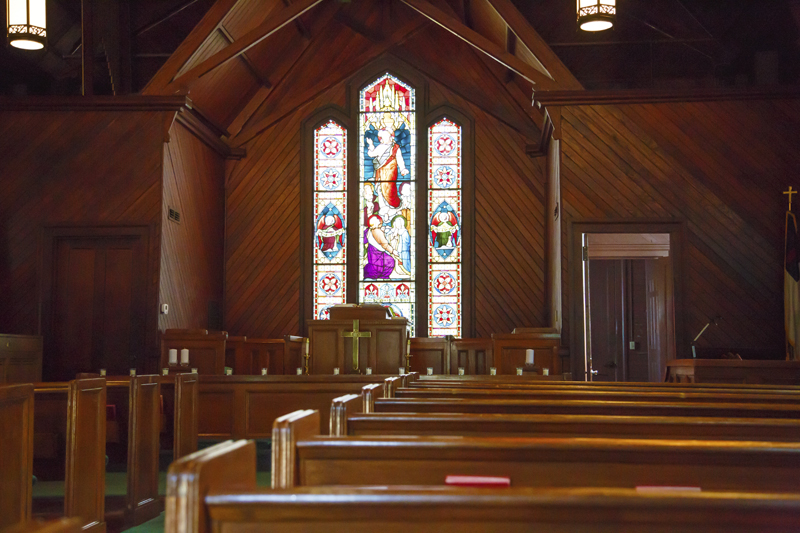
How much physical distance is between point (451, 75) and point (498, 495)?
10.4 metres

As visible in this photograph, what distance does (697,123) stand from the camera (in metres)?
8.67

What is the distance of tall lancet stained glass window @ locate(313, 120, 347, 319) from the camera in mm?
10984

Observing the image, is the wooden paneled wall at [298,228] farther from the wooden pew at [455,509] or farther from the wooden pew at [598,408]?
the wooden pew at [455,509]

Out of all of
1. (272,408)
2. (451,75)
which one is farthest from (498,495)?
(451,75)

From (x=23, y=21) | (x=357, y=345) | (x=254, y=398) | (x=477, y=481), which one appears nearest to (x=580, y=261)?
(x=357, y=345)

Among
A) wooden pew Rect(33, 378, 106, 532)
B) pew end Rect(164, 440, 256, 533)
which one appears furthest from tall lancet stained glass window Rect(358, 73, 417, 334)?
pew end Rect(164, 440, 256, 533)

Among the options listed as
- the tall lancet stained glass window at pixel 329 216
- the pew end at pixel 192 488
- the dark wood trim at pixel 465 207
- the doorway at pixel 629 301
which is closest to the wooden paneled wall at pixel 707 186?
the doorway at pixel 629 301

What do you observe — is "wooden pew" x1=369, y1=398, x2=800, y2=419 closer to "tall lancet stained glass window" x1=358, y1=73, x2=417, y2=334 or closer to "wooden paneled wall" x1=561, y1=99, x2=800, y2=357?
"wooden paneled wall" x1=561, y1=99, x2=800, y2=357

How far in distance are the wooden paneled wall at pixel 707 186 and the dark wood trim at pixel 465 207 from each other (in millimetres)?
2281

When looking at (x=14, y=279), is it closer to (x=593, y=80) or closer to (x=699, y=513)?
(x=593, y=80)

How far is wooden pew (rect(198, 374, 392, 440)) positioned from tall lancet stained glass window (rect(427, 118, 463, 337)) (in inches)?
144

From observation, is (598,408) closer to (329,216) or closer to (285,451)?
(285,451)

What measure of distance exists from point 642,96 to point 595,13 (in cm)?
218

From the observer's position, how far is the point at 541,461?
5.86ft
